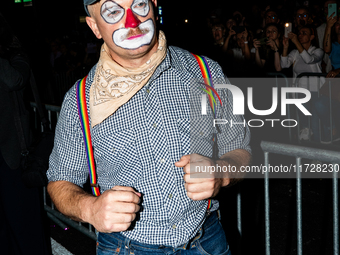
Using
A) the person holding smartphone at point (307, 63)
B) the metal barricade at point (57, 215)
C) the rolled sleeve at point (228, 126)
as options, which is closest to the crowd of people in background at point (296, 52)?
the person holding smartphone at point (307, 63)

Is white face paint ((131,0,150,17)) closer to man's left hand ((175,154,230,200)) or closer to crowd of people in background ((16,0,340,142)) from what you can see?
man's left hand ((175,154,230,200))

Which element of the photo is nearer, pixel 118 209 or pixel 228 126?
pixel 118 209

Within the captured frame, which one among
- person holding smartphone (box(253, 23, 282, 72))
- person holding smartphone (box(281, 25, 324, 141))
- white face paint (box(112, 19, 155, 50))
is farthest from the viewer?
person holding smartphone (box(253, 23, 282, 72))

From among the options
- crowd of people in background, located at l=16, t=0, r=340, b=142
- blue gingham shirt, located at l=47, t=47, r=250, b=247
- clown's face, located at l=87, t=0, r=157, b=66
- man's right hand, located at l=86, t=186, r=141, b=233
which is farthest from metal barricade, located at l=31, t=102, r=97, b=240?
man's right hand, located at l=86, t=186, r=141, b=233

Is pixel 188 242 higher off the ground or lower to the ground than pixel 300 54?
lower

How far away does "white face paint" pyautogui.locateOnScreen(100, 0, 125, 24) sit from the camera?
1.93 meters

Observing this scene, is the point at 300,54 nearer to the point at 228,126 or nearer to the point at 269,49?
the point at 269,49

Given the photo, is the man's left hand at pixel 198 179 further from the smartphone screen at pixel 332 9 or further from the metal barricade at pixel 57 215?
the smartphone screen at pixel 332 9

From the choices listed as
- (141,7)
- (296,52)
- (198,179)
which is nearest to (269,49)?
(296,52)

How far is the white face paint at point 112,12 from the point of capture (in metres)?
1.93

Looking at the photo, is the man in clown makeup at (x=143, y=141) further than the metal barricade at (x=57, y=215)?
No

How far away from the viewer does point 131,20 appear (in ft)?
6.39

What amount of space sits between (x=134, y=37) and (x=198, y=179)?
2.49 feet

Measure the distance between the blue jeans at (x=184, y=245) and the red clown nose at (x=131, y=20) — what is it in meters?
1.00
